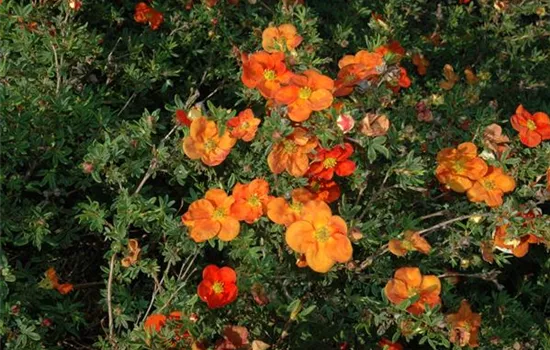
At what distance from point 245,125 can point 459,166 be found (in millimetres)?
875

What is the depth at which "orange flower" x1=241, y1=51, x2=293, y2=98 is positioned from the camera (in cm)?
246

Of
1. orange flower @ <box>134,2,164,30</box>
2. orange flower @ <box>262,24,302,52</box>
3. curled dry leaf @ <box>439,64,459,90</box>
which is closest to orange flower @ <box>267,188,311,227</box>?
orange flower @ <box>262,24,302,52</box>

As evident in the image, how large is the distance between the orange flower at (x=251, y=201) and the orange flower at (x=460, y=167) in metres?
0.71

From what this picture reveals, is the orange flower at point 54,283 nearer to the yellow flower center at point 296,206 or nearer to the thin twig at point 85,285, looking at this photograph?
the thin twig at point 85,285

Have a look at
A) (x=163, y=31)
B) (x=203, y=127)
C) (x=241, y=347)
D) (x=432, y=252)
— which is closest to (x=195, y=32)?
(x=163, y=31)

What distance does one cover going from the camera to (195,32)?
342cm

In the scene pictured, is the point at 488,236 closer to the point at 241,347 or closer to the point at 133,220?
the point at 241,347

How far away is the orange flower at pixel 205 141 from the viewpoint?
2396 mm

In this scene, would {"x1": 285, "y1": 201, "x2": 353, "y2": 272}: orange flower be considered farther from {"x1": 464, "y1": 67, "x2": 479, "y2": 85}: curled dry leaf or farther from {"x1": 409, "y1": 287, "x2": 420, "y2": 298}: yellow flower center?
{"x1": 464, "y1": 67, "x2": 479, "y2": 85}: curled dry leaf

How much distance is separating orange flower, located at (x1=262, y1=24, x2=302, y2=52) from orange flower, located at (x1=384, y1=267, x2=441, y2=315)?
1.05 meters

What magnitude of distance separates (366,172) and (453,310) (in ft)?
2.31

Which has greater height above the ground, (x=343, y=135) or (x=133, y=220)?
(x=343, y=135)

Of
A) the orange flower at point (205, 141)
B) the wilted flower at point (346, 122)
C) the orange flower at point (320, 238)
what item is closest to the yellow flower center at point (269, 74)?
the orange flower at point (205, 141)

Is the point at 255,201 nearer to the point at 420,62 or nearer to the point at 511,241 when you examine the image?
the point at 511,241
